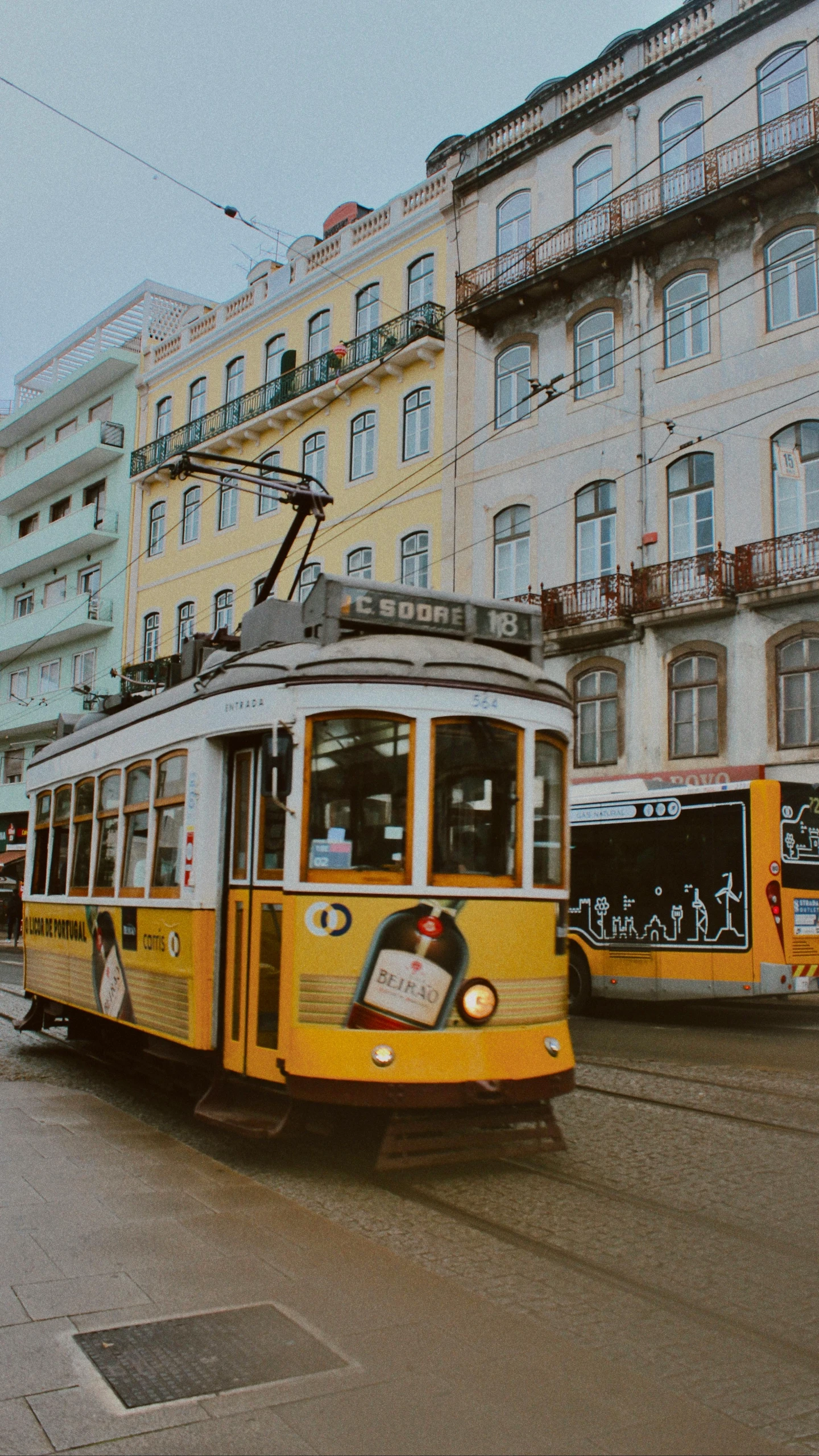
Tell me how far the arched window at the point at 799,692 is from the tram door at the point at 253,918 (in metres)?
15.2

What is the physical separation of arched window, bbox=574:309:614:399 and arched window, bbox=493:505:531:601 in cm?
272

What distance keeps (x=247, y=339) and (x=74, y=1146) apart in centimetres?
2989

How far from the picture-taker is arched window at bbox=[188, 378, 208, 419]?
36062 mm

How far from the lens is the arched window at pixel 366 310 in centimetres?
2991

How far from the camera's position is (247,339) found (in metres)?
34.3

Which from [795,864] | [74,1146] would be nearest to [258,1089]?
[74,1146]

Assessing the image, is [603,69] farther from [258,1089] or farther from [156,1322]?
[156,1322]

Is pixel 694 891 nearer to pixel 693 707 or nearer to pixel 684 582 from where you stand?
pixel 693 707

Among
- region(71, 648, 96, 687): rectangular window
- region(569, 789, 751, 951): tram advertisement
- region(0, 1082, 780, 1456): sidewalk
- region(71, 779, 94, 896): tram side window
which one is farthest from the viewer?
region(71, 648, 96, 687): rectangular window

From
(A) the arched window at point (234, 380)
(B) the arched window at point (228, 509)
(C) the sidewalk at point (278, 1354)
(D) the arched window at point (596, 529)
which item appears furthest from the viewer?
(B) the arched window at point (228, 509)

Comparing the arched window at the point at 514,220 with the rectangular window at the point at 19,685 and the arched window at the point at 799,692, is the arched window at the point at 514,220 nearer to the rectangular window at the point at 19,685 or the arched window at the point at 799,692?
the arched window at the point at 799,692

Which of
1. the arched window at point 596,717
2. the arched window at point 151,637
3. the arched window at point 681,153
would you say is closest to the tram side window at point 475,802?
the arched window at point 596,717

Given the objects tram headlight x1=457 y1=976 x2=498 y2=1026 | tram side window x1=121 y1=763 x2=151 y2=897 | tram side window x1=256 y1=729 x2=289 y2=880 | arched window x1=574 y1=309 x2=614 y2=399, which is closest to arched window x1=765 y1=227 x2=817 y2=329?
arched window x1=574 y1=309 x2=614 y2=399

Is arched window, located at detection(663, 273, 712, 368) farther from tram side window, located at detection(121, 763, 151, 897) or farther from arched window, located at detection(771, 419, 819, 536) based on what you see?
tram side window, located at detection(121, 763, 151, 897)
